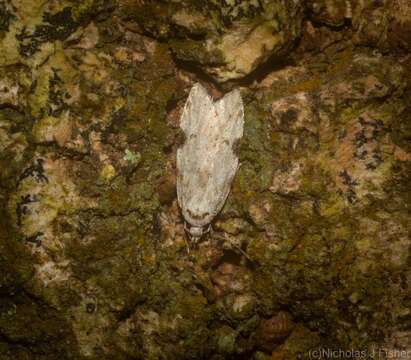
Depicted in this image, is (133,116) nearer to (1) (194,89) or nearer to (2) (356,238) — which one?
(1) (194,89)

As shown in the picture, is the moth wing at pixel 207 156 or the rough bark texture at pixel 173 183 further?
the moth wing at pixel 207 156

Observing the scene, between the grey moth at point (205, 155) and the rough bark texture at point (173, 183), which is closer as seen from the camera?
the rough bark texture at point (173, 183)

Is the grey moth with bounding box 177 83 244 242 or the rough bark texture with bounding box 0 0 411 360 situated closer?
the rough bark texture with bounding box 0 0 411 360

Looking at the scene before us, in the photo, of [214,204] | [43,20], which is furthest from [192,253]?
[43,20]

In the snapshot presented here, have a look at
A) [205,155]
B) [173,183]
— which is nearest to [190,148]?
[205,155]

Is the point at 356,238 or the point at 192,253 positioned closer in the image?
the point at 356,238
